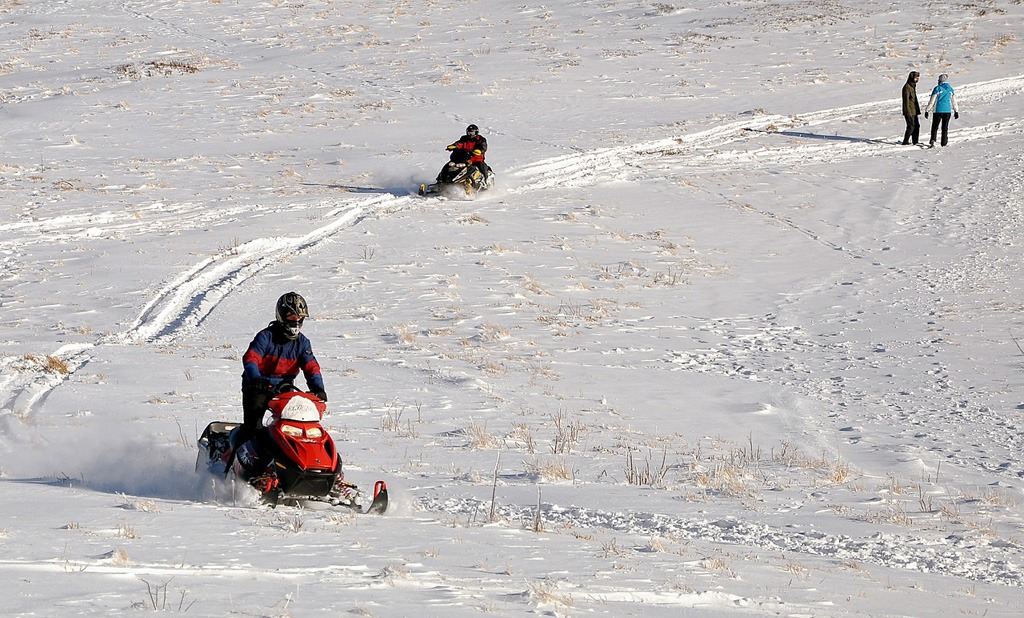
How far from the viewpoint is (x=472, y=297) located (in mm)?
17891

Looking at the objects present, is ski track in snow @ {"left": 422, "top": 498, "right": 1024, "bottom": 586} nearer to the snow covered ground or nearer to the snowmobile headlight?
the snow covered ground

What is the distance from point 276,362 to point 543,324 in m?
8.44

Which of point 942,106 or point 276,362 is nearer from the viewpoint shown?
point 276,362

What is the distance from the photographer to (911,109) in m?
29.0

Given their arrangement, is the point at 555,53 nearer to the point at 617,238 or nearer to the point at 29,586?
the point at 617,238

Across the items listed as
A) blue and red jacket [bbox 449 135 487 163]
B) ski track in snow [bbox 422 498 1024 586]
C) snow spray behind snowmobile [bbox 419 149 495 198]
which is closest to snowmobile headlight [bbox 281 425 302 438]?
ski track in snow [bbox 422 498 1024 586]

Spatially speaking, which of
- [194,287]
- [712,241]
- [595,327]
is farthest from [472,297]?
[712,241]

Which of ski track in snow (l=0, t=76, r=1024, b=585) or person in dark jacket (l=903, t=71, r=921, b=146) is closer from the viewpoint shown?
ski track in snow (l=0, t=76, r=1024, b=585)

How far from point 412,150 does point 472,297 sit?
11.3 m

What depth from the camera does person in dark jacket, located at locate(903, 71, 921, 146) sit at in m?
28.6

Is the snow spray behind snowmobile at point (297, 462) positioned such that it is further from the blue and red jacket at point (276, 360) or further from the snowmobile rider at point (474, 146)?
the snowmobile rider at point (474, 146)

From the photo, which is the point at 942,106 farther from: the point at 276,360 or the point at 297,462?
the point at 297,462

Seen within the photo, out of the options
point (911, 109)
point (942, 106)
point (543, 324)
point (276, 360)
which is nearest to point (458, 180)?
point (543, 324)

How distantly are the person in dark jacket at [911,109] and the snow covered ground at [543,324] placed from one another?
70cm
